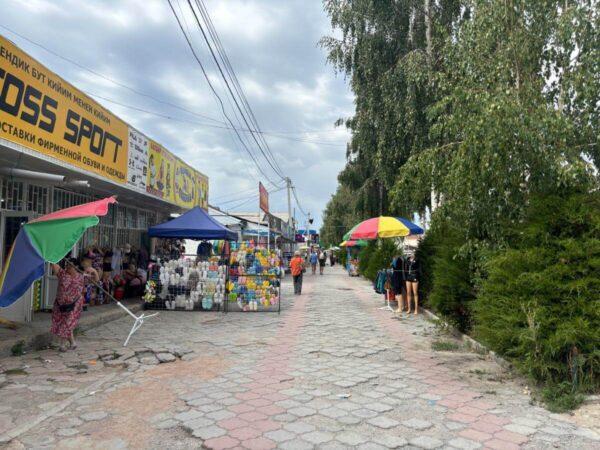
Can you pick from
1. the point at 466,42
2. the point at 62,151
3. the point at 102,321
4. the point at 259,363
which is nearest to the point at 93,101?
the point at 62,151

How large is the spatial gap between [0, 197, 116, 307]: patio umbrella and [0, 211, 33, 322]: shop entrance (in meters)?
2.76

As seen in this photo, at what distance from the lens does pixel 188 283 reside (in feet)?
41.9

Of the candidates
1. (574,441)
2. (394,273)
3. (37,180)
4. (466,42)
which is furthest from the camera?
(394,273)

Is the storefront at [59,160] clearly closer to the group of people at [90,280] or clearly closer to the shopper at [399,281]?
the group of people at [90,280]

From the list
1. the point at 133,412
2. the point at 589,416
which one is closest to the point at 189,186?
the point at 133,412

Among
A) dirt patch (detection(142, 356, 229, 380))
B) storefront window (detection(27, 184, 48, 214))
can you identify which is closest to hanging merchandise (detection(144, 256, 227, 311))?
storefront window (detection(27, 184, 48, 214))

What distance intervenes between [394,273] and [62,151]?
9100 mm

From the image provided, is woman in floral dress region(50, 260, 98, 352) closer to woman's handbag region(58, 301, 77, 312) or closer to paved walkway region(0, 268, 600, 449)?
woman's handbag region(58, 301, 77, 312)

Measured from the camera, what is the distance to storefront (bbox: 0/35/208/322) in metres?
7.66

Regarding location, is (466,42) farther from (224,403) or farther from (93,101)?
(93,101)

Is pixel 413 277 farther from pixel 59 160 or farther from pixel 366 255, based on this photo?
pixel 366 255

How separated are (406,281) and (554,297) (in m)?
7.75

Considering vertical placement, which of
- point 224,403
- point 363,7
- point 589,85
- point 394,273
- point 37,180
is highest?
point 363,7

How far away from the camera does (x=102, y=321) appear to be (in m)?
10.2
